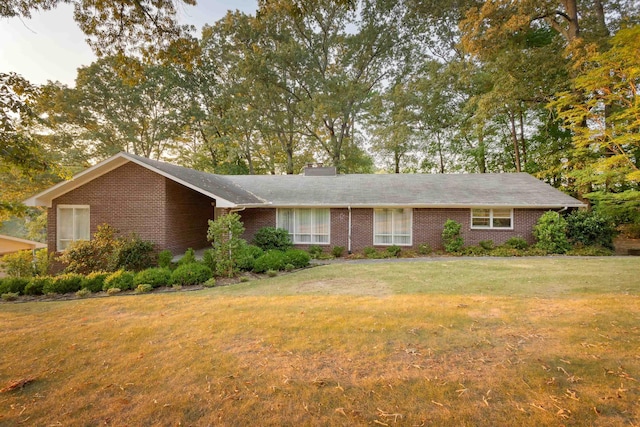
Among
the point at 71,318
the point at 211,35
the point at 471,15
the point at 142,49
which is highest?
the point at 211,35

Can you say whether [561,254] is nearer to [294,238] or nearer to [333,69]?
[294,238]

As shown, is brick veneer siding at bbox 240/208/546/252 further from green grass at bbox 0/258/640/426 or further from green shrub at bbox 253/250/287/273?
green grass at bbox 0/258/640/426

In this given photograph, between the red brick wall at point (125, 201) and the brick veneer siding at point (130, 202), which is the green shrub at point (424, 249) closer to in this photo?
the brick veneer siding at point (130, 202)

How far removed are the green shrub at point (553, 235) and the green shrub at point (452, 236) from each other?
3378 mm

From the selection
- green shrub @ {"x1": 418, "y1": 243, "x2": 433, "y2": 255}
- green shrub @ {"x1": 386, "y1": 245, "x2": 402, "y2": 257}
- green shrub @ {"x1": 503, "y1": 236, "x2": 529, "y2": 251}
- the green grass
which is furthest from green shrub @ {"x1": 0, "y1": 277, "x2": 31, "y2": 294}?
green shrub @ {"x1": 503, "y1": 236, "x2": 529, "y2": 251}

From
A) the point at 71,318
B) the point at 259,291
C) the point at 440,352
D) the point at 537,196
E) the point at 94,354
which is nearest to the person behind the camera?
the point at 440,352

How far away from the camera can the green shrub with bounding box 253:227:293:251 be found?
13695 millimetres

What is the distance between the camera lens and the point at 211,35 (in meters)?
25.7

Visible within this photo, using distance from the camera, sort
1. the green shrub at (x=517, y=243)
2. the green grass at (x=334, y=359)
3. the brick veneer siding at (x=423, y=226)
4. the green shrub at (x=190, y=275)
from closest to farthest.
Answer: the green grass at (x=334, y=359), the green shrub at (x=190, y=275), the green shrub at (x=517, y=243), the brick veneer siding at (x=423, y=226)

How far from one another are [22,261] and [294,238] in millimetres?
10136

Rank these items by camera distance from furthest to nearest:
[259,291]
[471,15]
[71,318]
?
1. [471,15]
2. [259,291]
3. [71,318]

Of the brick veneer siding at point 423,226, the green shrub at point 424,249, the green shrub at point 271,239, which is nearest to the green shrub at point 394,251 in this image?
the green shrub at point 424,249

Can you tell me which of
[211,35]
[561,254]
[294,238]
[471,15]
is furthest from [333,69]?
[561,254]

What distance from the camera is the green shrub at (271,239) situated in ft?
44.9
